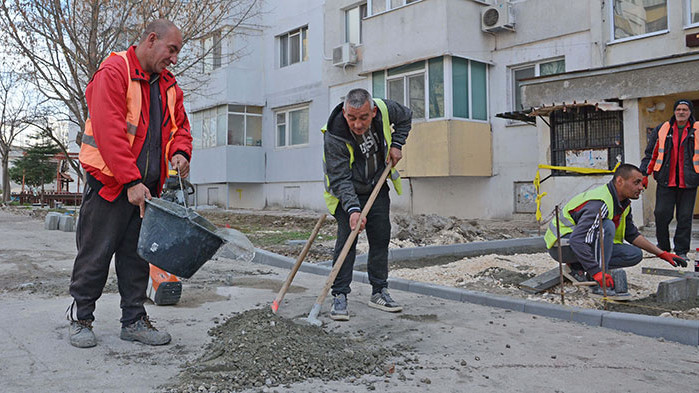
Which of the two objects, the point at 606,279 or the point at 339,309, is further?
the point at 606,279

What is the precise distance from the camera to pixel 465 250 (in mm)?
8578

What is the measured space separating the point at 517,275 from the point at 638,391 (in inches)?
129

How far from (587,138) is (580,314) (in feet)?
28.0

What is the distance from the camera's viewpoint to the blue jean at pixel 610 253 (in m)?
4.87

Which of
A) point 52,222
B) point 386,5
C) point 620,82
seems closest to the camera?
point 620,82

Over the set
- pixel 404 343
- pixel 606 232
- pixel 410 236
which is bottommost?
pixel 404 343

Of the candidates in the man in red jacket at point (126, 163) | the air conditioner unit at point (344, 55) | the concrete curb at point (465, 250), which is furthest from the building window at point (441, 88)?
the man in red jacket at point (126, 163)

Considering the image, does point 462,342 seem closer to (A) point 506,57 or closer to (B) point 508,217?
(B) point 508,217

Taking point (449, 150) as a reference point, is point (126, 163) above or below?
below

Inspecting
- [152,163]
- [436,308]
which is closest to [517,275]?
[436,308]

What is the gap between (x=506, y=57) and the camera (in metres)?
15.1

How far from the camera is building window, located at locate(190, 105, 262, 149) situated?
71.2ft

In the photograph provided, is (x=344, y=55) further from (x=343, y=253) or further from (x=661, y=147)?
(x=343, y=253)

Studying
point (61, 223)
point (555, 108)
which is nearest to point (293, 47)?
point (61, 223)
